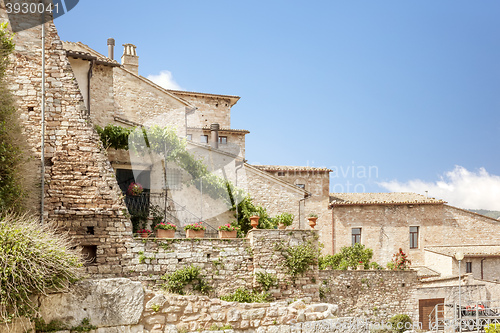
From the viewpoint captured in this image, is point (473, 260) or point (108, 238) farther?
point (473, 260)

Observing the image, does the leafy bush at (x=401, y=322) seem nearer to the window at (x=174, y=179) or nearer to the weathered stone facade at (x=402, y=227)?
the weathered stone facade at (x=402, y=227)

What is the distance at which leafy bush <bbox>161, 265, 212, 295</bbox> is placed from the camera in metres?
12.5

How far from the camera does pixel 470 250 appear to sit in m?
28.5

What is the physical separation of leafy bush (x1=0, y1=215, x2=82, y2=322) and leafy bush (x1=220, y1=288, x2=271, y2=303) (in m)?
5.81

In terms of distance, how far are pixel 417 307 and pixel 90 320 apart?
56.3 feet

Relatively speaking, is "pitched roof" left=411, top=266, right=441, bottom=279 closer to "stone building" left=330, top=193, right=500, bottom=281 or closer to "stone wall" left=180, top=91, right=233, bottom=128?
"stone building" left=330, top=193, right=500, bottom=281

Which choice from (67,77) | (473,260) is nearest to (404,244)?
(473,260)

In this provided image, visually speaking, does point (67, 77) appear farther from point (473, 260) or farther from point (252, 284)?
point (473, 260)

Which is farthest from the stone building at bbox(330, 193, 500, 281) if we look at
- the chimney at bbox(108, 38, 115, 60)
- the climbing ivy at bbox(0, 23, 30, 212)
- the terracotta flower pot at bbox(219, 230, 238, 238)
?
the climbing ivy at bbox(0, 23, 30, 212)

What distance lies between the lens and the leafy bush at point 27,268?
7305 mm

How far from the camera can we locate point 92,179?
11961 millimetres

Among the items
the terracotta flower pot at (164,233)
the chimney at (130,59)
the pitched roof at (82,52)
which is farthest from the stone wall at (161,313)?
the chimney at (130,59)

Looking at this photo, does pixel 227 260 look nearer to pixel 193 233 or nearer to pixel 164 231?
pixel 193 233

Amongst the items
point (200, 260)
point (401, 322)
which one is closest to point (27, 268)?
point (200, 260)
